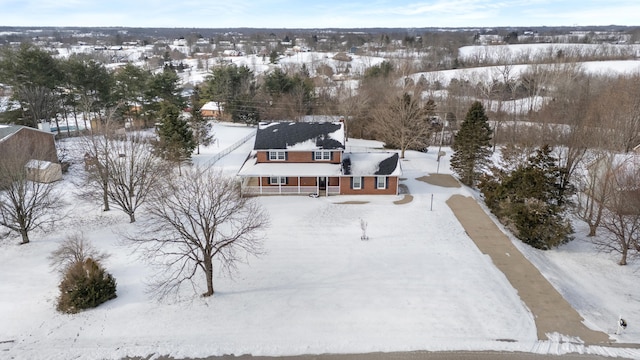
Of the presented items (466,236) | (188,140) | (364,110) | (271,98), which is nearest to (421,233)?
(466,236)

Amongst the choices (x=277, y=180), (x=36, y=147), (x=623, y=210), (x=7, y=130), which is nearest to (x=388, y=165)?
(x=277, y=180)

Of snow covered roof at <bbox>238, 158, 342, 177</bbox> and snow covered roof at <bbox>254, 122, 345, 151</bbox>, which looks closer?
snow covered roof at <bbox>238, 158, 342, 177</bbox>

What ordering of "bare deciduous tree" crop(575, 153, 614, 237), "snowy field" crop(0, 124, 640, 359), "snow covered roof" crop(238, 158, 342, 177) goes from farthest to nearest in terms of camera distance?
"snow covered roof" crop(238, 158, 342, 177), "bare deciduous tree" crop(575, 153, 614, 237), "snowy field" crop(0, 124, 640, 359)

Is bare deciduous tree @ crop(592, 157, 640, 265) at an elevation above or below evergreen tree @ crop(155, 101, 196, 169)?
below

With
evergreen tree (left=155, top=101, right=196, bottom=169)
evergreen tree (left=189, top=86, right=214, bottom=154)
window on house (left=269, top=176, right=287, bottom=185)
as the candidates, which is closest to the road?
window on house (left=269, top=176, right=287, bottom=185)

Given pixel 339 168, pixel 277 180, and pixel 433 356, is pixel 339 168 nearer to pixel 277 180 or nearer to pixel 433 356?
pixel 277 180

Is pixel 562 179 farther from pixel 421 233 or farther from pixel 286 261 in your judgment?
pixel 286 261

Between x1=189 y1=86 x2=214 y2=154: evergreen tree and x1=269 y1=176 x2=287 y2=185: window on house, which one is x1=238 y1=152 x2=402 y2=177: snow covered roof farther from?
x1=189 y1=86 x2=214 y2=154: evergreen tree
